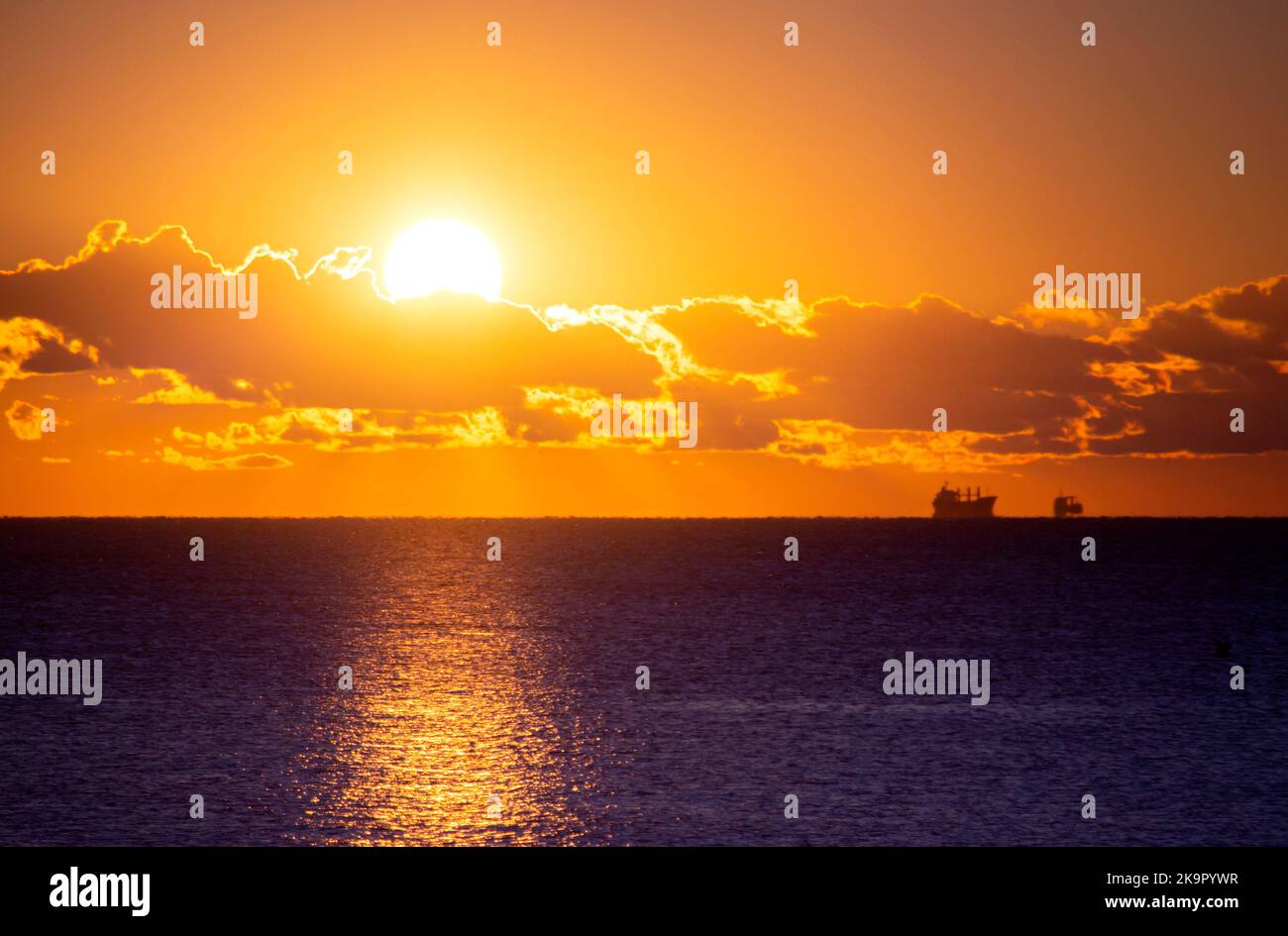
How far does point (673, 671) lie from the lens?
3184 inches
